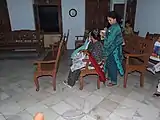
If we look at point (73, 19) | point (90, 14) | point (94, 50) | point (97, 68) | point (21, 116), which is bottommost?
point (21, 116)

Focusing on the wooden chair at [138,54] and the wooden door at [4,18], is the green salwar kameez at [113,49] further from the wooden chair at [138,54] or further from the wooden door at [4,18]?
the wooden door at [4,18]

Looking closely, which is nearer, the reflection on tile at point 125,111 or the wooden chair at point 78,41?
the reflection on tile at point 125,111

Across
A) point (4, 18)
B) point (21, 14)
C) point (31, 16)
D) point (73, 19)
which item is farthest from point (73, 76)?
point (4, 18)

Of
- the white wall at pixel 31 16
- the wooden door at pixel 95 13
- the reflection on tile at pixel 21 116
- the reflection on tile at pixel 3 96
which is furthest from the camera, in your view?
the wooden door at pixel 95 13

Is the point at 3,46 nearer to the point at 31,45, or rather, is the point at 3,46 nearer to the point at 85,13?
the point at 31,45

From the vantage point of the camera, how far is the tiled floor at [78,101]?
264 cm

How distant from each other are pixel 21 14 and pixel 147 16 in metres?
3.74

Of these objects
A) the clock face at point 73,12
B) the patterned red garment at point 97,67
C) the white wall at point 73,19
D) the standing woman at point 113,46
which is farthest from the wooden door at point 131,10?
the patterned red garment at point 97,67

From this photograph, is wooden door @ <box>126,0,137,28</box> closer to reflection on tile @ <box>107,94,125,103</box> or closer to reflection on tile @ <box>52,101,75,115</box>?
reflection on tile @ <box>107,94,125,103</box>

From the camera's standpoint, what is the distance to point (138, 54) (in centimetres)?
313

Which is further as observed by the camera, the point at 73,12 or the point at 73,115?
the point at 73,12

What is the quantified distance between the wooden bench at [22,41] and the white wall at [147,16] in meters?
3.18

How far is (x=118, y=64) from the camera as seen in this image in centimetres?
316

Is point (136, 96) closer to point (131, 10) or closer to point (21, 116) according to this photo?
point (21, 116)
